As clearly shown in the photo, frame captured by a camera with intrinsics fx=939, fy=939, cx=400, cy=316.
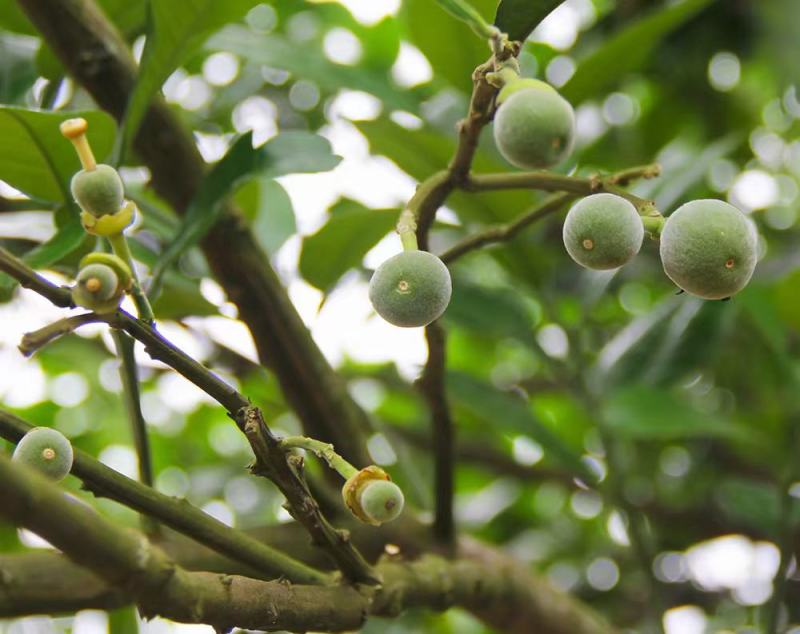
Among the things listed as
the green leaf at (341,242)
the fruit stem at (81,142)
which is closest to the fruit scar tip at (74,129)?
the fruit stem at (81,142)

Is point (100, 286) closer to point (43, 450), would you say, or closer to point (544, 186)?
point (43, 450)

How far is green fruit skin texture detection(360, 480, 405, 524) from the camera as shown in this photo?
452mm

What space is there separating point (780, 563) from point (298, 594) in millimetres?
676

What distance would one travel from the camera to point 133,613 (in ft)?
2.49

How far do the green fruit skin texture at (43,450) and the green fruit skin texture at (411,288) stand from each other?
0.17 metres

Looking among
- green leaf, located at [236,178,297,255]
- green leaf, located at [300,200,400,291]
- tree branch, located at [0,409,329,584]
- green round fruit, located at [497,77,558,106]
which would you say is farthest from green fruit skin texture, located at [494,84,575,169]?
green leaf, located at [236,178,297,255]

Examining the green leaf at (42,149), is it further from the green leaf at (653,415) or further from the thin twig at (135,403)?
the green leaf at (653,415)

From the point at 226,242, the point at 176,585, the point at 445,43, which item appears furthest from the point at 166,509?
the point at 445,43

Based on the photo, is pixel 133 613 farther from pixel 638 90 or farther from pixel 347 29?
pixel 638 90

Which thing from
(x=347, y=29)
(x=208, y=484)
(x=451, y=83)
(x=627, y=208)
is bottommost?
(x=627, y=208)

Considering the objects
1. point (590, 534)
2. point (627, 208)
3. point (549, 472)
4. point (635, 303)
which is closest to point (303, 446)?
point (627, 208)

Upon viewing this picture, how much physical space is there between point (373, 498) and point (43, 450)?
16cm

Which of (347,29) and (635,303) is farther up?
(347,29)

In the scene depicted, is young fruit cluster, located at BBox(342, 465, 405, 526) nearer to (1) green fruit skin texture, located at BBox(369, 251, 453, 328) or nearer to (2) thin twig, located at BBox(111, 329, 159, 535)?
Answer: (1) green fruit skin texture, located at BBox(369, 251, 453, 328)
